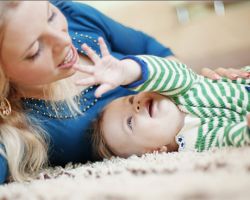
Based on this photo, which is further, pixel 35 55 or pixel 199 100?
pixel 199 100

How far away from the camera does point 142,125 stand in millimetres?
721

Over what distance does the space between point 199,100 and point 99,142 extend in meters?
0.20

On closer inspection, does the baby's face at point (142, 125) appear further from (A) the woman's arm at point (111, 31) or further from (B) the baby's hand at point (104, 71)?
(A) the woman's arm at point (111, 31)

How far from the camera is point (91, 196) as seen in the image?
1.53 ft

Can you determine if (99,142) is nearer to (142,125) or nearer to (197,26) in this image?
(142,125)

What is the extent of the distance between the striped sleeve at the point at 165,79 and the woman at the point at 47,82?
0.11 m

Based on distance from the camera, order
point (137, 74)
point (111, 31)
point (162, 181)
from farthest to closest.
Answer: point (111, 31)
point (137, 74)
point (162, 181)

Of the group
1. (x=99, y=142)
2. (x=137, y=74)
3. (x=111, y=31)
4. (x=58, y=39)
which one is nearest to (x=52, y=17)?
(x=58, y=39)

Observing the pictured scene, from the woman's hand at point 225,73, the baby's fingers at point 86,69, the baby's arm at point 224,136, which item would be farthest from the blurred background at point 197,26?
the baby's fingers at point 86,69

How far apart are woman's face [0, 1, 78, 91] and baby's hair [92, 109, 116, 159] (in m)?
0.18

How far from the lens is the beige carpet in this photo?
0.41 m

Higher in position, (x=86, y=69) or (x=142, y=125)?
(x=86, y=69)

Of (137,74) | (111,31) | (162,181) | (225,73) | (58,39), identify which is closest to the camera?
(162,181)

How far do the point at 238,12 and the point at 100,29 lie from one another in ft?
1.12
